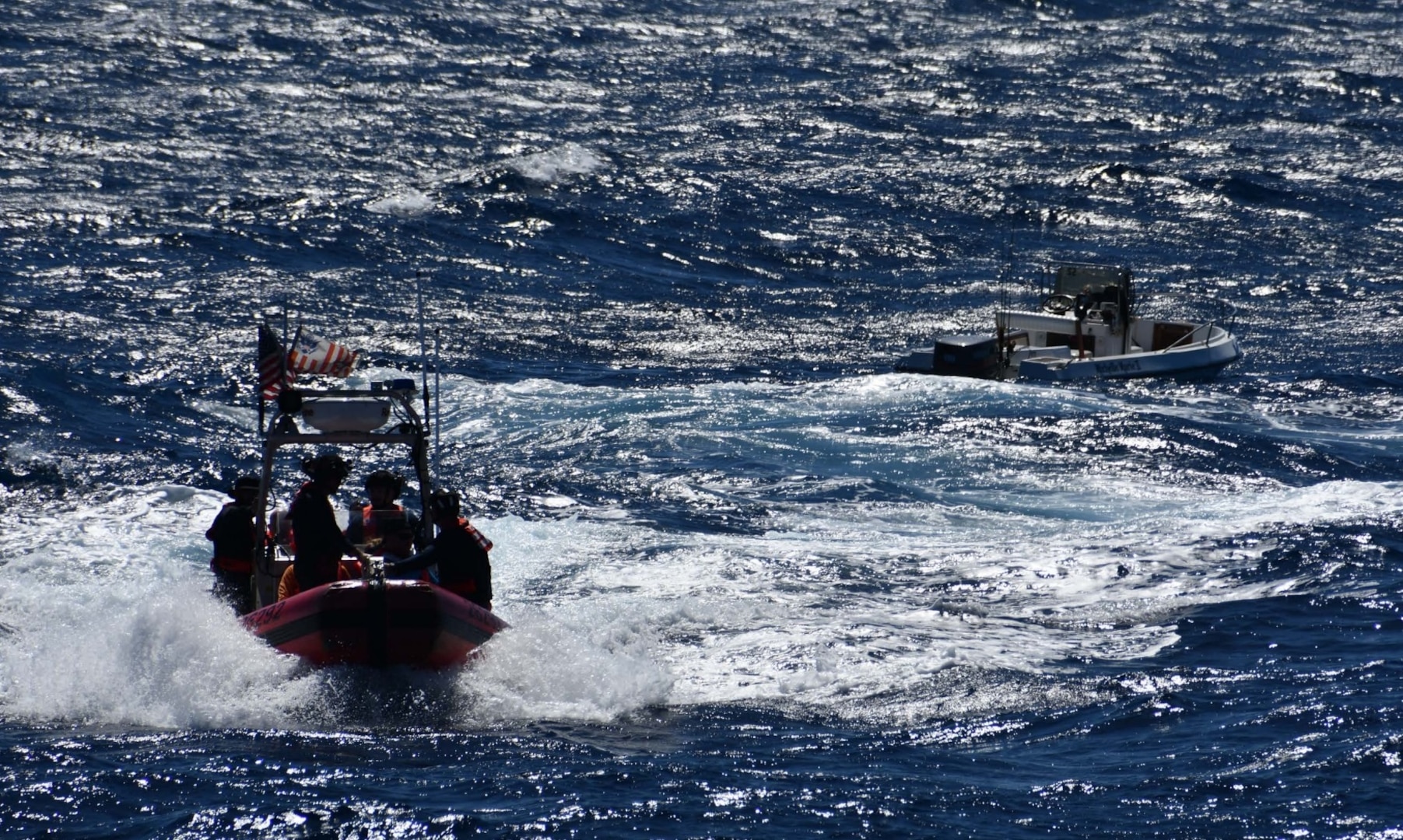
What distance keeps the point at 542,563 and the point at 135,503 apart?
487 centimetres

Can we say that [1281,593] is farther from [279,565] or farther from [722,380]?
[722,380]

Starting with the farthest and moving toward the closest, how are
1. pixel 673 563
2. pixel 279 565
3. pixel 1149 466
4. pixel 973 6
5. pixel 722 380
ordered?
pixel 973 6
pixel 722 380
pixel 1149 466
pixel 673 563
pixel 279 565

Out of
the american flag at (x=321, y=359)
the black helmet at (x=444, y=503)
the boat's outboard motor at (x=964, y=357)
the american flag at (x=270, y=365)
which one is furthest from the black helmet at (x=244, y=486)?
the boat's outboard motor at (x=964, y=357)

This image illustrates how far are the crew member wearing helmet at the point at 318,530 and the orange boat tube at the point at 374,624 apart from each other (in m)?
0.69

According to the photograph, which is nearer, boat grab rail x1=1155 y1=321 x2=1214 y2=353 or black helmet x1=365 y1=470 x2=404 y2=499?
black helmet x1=365 y1=470 x2=404 y2=499

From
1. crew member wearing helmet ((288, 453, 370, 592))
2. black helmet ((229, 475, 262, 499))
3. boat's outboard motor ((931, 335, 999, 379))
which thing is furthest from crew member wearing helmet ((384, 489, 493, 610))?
boat's outboard motor ((931, 335, 999, 379))

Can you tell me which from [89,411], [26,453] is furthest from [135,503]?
[89,411]

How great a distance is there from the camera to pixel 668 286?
33.8 m

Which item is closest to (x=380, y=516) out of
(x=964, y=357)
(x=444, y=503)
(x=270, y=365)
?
(x=444, y=503)

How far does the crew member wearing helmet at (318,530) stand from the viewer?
12.4 meters

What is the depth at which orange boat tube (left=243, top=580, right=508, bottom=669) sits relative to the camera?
37.6 feet

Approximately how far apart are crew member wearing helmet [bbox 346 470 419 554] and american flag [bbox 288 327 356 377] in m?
1.21

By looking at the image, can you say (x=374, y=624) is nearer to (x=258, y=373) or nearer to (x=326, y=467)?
(x=326, y=467)

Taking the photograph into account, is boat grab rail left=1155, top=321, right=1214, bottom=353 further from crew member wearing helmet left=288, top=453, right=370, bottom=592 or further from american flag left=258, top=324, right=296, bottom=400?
crew member wearing helmet left=288, top=453, right=370, bottom=592
